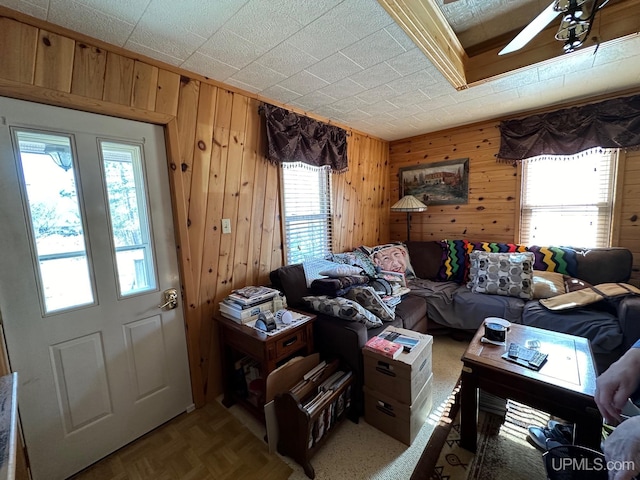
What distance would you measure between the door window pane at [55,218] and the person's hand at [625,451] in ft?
7.24

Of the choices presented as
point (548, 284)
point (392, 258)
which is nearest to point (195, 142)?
point (392, 258)

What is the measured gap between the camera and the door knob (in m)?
1.78

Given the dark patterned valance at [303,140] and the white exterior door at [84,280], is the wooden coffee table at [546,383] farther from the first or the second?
the dark patterned valance at [303,140]

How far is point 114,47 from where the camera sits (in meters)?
1.46

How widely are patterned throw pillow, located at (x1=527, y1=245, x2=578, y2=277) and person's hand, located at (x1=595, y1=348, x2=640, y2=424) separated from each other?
2167mm

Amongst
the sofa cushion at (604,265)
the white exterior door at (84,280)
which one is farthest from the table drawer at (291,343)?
the sofa cushion at (604,265)

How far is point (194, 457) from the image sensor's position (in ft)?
5.09

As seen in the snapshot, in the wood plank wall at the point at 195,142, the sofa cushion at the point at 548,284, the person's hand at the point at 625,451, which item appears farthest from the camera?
the sofa cushion at the point at 548,284

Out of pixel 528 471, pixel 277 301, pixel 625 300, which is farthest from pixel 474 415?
pixel 625 300

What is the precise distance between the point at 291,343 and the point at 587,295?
2.40 meters

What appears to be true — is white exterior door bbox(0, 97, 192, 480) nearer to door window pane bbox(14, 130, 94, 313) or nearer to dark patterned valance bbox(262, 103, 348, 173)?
door window pane bbox(14, 130, 94, 313)

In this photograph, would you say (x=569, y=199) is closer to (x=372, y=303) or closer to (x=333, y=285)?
(x=372, y=303)

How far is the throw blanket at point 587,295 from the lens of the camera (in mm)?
2031

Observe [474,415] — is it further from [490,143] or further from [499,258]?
[490,143]
